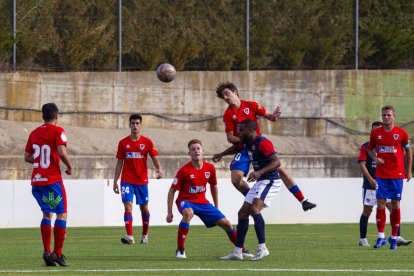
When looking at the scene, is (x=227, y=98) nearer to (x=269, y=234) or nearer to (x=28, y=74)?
(x=269, y=234)

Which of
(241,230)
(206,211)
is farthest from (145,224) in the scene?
(241,230)

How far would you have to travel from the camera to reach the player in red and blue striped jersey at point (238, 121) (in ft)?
51.2

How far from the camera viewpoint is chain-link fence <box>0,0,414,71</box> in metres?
33.7

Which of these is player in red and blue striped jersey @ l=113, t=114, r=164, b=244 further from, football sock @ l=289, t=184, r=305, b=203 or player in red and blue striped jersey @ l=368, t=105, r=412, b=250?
player in red and blue striped jersey @ l=368, t=105, r=412, b=250

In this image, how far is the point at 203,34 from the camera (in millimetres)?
36281

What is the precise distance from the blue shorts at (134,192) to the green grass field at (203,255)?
0.77m

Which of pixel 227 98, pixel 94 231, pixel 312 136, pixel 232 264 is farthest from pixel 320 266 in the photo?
pixel 312 136

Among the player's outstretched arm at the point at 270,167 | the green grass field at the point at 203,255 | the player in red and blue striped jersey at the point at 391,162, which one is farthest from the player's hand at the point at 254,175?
the player in red and blue striped jersey at the point at 391,162

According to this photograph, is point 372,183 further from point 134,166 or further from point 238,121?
point 134,166

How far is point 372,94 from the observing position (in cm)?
3709

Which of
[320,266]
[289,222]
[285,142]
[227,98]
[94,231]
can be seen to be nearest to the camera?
[320,266]

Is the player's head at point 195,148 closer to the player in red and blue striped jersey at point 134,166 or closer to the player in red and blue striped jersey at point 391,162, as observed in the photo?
the player in red and blue striped jersey at point 391,162

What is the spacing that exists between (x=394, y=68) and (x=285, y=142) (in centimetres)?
512

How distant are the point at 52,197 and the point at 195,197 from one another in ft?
7.69
